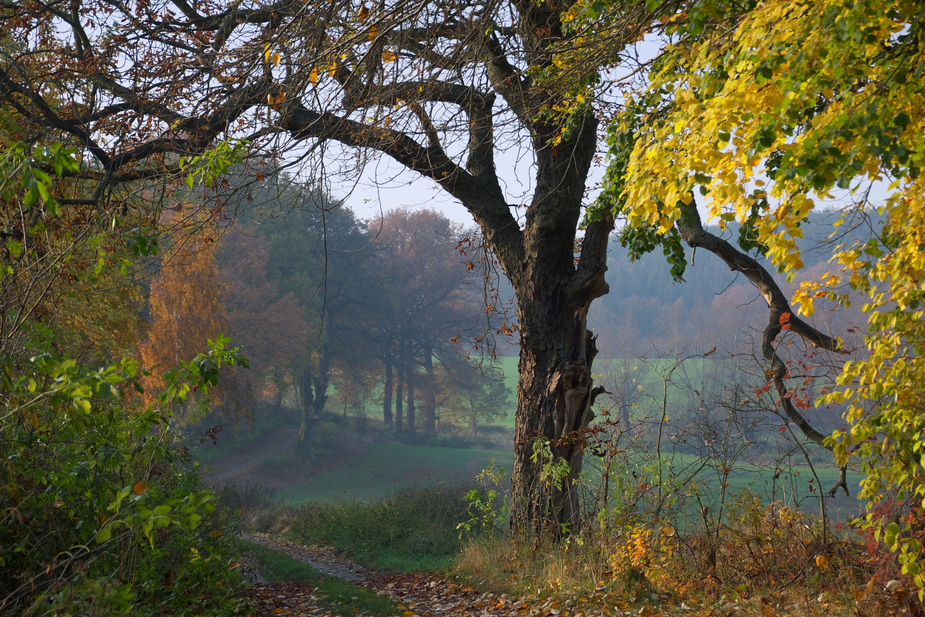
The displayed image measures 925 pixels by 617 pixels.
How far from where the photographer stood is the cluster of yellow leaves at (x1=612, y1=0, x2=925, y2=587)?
2.69 metres

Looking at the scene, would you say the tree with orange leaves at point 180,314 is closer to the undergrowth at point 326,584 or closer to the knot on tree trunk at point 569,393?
the undergrowth at point 326,584

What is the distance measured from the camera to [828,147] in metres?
2.54

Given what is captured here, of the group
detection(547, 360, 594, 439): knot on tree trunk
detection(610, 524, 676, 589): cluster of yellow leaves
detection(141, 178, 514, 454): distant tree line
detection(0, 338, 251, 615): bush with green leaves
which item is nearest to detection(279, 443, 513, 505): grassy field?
detection(141, 178, 514, 454): distant tree line

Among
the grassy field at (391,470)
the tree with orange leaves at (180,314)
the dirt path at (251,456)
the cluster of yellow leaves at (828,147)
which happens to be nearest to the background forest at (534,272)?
the cluster of yellow leaves at (828,147)

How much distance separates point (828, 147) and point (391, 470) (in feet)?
105

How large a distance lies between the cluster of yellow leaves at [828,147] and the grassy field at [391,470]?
24047 mm

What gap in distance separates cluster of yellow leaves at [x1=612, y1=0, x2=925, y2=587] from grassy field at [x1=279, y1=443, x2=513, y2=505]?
2405 cm

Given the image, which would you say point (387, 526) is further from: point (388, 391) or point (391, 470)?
point (388, 391)

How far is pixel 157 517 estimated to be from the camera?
A: 2686mm

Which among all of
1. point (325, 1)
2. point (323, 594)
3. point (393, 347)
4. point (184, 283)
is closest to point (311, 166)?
point (325, 1)

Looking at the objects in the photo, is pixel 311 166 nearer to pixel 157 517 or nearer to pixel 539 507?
pixel 157 517

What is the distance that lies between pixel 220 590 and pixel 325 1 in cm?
496

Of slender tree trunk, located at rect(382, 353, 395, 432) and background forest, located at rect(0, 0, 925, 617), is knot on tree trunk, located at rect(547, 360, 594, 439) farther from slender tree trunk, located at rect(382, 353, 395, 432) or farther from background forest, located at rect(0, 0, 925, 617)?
slender tree trunk, located at rect(382, 353, 395, 432)

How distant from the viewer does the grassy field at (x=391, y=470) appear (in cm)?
2856
